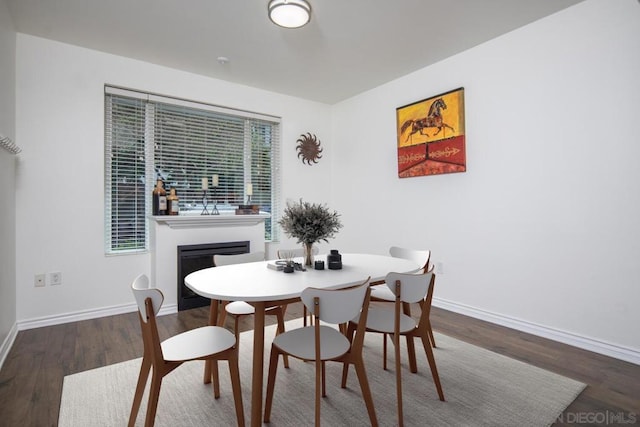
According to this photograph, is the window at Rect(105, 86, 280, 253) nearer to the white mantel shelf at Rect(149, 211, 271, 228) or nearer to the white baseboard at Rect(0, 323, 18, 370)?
the white mantel shelf at Rect(149, 211, 271, 228)

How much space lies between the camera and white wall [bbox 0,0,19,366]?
2.41m

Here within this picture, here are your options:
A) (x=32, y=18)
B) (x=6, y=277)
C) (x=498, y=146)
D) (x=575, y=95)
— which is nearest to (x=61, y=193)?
(x=6, y=277)

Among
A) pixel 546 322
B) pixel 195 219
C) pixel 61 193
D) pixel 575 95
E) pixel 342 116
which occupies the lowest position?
pixel 546 322

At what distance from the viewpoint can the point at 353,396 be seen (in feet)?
→ 6.17

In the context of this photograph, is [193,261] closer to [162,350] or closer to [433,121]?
[162,350]

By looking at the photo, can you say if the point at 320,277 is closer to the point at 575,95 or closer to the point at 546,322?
the point at 546,322

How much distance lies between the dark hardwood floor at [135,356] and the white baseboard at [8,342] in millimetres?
31

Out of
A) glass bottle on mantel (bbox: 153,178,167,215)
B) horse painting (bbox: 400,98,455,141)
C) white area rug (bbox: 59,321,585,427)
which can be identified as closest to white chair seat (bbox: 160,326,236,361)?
white area rug (bbox: 59,321,585,427)

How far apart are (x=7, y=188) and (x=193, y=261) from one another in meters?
1.64

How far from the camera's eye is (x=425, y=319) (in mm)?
1856

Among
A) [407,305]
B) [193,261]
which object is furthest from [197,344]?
[193,261]

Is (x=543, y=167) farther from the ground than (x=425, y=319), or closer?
farther from the ground

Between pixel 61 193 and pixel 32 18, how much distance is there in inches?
56.8

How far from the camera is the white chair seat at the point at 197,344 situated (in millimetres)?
1484
